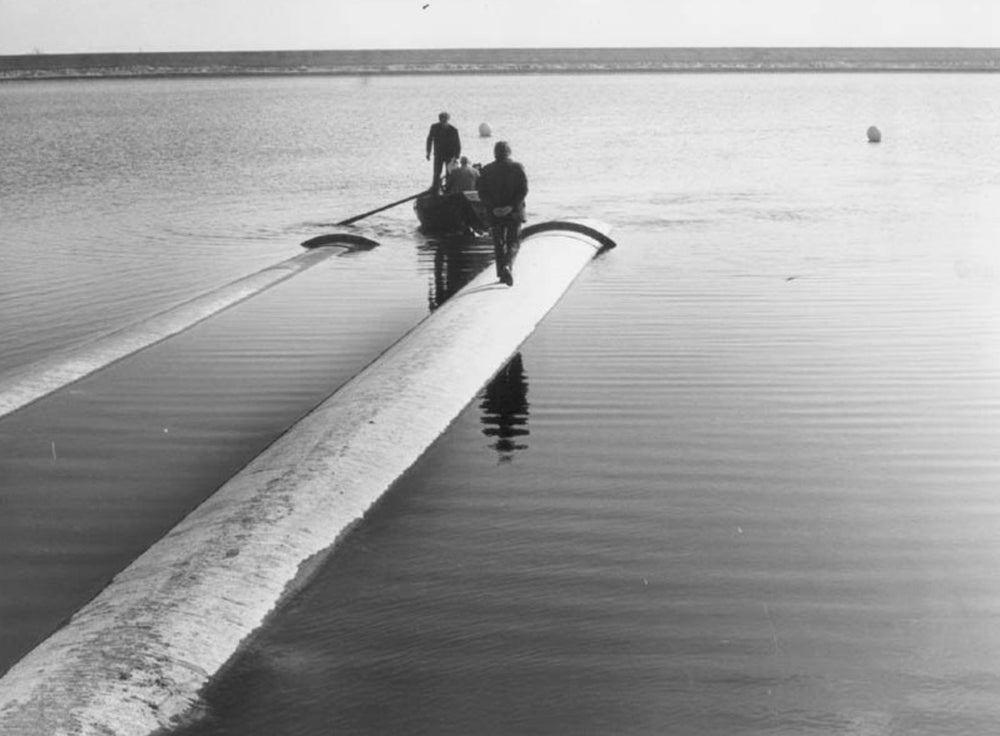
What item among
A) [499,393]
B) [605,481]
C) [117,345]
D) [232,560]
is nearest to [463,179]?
[117,345]

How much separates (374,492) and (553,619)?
6.42 ft

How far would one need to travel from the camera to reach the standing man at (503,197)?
13930mm

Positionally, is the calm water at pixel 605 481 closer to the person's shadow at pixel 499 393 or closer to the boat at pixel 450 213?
the person's shadow at pixel 499 393

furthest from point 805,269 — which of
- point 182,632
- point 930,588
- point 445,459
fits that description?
point 182,632

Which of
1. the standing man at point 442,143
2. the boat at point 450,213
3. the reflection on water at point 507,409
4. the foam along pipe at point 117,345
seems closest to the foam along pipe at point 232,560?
the reflection on water at point 507,409

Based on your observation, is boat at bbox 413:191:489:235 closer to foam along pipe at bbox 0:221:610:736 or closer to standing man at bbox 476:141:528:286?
standing man at bbox 476:141:528:286

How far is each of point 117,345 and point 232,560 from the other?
22.1 feet

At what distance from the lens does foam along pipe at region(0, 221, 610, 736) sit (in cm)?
519

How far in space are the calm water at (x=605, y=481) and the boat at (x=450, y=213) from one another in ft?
2.16

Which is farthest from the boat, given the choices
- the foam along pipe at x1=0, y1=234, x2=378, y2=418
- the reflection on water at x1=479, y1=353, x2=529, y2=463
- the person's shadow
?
the reflection on water at x1=479, y1=353, x2=529, y2=463

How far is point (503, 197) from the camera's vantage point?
14.0m

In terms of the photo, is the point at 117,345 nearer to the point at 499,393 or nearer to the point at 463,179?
the point at 499,393

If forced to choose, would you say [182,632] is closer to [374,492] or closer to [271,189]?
[374,492]

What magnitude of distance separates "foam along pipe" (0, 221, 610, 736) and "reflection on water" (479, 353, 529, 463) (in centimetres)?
14
